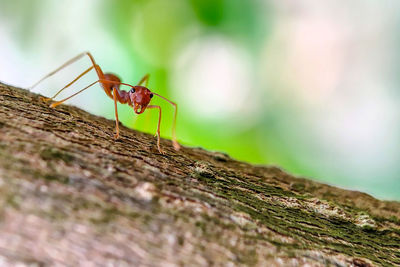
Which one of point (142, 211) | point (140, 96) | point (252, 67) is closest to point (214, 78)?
point (252, 67)

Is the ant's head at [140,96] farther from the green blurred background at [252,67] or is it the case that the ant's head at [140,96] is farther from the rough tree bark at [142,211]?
the rough tree bark at [142,211]

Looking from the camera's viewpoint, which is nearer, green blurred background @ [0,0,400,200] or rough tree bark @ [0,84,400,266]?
rough tree bark @ [0,84,400,266]

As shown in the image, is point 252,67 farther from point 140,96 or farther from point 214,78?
point 140,96

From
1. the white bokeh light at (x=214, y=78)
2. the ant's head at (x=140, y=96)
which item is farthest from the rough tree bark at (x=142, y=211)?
the white bokeh light at (x=214, y=78)

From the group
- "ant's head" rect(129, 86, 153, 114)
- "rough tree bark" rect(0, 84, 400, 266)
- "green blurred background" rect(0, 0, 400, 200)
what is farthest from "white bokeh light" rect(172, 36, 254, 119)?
"rough tree bark" rect(0, 84, 400, 266)

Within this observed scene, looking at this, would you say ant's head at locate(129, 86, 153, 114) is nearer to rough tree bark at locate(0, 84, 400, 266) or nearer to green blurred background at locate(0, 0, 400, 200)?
green blurred background at locate(0, 0, 400, 200)
